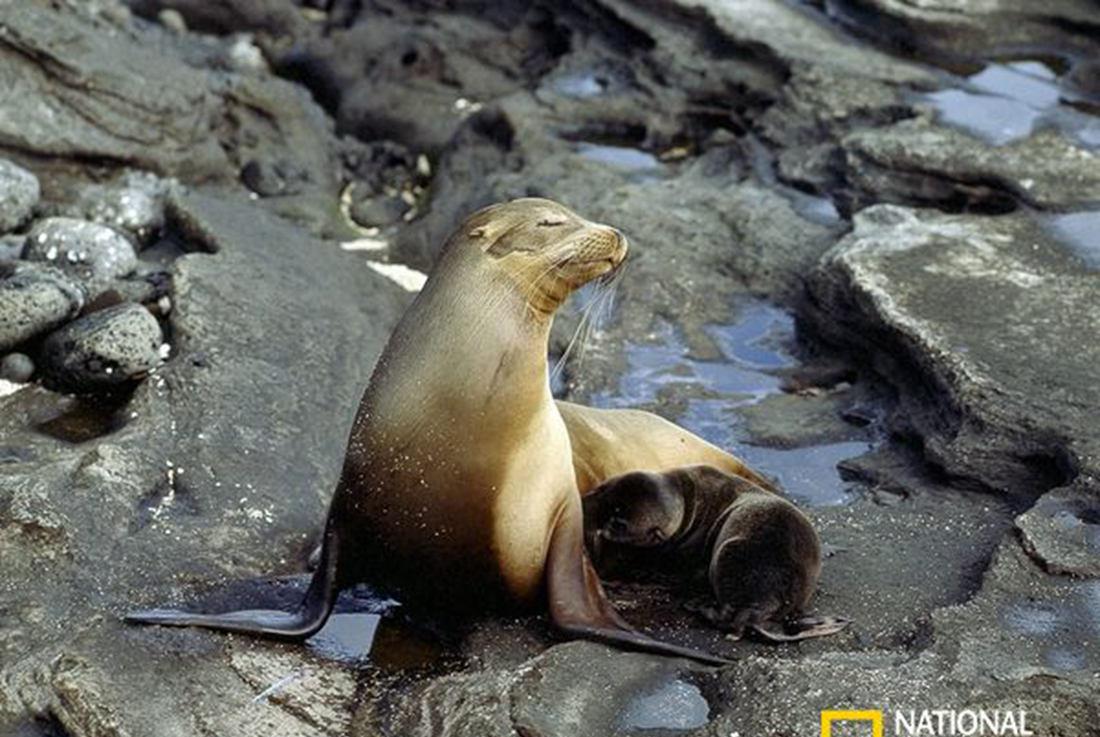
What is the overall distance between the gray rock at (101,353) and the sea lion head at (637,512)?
2.04 metres

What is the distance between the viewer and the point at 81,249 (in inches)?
316

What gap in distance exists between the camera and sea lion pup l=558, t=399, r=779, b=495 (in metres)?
6.20

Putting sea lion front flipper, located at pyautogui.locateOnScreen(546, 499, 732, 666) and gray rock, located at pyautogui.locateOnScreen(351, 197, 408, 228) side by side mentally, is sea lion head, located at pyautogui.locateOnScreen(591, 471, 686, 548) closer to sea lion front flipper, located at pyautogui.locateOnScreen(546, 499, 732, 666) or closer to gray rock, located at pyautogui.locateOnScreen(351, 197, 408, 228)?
sea lion front flipper, located at pyautogui.locateOnScreen(546, 499, 732, 666)

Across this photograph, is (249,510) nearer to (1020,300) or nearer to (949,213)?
(1020,300)

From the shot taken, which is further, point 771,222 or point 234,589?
point 771,222

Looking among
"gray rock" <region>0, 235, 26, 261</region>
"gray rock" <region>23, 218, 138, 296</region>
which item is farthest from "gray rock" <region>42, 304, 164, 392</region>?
"gray rock" <region>0, 235, 26, 261</region>

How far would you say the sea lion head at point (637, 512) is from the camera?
5773 millimetres

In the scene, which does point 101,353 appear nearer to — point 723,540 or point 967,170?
point 723,540

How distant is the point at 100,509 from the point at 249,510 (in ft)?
1.72

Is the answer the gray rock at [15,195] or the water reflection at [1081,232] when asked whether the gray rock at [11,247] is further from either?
the water reflection at [1081,232]

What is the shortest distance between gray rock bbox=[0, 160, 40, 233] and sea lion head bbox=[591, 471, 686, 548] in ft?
12.5

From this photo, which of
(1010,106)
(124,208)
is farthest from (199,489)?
(1010,106)

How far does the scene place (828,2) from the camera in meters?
11.4

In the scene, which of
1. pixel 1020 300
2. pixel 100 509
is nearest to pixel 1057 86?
pixel 1020 300
